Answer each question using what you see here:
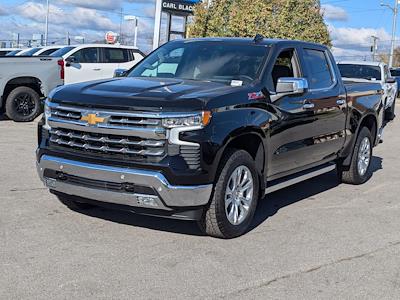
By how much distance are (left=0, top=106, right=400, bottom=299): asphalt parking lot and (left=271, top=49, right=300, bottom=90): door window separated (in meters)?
1.59

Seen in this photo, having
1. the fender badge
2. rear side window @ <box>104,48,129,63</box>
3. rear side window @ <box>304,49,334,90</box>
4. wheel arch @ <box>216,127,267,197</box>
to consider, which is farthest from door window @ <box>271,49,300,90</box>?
rear side window @ <box>104,48,129,63</box>

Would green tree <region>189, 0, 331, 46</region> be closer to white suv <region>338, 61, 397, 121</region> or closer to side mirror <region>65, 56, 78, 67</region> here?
white suv <region>338, 61, 397, 121</region>

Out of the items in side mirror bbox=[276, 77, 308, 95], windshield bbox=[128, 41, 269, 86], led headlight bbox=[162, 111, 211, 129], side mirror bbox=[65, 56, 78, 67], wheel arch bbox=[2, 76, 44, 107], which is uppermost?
windshield bbox=[128, 41, 269, 86]

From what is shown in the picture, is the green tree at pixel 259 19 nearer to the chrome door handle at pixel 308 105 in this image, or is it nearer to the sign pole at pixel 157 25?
the sign pole at pixel 157 25

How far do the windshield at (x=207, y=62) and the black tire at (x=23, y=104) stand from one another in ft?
25.0

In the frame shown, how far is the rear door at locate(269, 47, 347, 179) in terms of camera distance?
614 cm

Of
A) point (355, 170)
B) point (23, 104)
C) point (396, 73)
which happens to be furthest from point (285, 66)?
point (396, 73)

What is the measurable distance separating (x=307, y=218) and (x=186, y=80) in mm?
2065

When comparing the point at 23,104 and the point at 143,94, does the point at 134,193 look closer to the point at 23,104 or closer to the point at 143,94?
the point at 143,94

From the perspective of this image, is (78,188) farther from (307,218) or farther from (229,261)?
(307,218)

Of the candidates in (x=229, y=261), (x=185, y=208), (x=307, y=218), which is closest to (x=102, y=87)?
(x=185, y=208)

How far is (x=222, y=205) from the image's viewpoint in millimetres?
5219

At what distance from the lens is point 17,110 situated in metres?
13.8

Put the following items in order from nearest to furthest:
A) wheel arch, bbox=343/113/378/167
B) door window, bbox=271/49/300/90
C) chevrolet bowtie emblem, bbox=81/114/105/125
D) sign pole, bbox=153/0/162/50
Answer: chevrolet bowtie emblem, bbox=81/114/105/125
door window, bbox=271/49/300/90
wheel arch, bbox=343/113/378/167
sign pole, bbox=153/0/162/50
